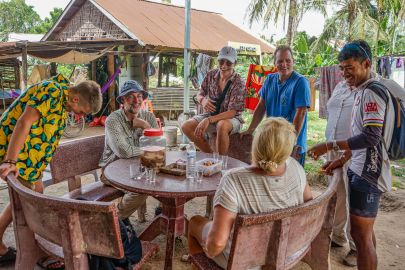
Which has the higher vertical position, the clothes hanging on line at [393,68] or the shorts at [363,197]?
the clothes hanging on line at [393,68]

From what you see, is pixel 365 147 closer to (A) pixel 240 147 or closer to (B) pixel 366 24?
(A) pixel 240 147

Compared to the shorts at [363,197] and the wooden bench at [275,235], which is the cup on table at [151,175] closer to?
the wooden bench at [275,235]

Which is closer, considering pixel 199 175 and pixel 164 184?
pixel 164 184

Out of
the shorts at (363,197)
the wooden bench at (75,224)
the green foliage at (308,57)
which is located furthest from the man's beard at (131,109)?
the green foliage at (308,57)

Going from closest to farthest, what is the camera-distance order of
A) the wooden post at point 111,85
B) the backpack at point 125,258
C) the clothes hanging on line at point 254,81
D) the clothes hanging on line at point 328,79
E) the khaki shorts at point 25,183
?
the backpack at point 125,258 → the khaki shorts at point 25,183 → the clothes hanging on line at point 254,81 → the clothes hanging on line at point 328,79 → the wooden post at point 111,85

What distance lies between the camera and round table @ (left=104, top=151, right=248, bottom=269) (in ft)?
7.33

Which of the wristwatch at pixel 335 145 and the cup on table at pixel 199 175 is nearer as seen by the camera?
the wristwatch at pixel 335 145

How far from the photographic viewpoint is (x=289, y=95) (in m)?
3.38

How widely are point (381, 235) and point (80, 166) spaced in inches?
118

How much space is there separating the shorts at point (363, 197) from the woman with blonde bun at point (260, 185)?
714 mm

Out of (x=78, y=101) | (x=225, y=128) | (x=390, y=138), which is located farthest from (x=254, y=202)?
(x=225, y=128)

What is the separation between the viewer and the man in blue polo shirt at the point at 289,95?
3.30 metres

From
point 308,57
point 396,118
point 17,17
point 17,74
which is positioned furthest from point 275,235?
A: point 17,17

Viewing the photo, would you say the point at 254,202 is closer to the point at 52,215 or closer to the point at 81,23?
the point at 52,215
